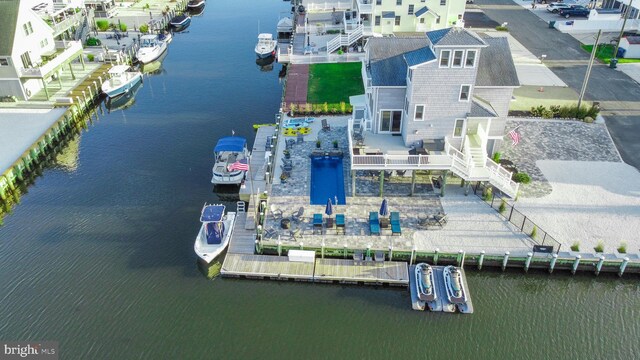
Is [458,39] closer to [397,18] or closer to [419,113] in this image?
[419,113]

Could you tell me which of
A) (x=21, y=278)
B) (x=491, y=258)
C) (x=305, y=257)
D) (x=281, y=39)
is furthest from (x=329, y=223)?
(x=281, y=39)

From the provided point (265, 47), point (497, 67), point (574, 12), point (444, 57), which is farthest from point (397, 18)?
point (444, 57)

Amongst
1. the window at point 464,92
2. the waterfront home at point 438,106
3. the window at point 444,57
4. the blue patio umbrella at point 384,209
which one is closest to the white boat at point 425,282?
the blue patio umbrella at point 384,209

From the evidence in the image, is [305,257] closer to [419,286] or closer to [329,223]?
[329,223]

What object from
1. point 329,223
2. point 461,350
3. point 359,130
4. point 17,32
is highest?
point 17,32

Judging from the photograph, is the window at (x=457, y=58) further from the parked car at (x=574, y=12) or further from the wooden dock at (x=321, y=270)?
the parked car at (x=574, y=12)

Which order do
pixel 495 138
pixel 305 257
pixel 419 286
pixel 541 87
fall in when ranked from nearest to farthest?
pixel 419 286 → pixel 305 257 → pixel 495 138 → pixel 541 87

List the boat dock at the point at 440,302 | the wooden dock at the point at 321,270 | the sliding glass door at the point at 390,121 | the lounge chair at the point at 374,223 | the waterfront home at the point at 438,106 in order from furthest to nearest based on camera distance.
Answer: the sliding glass door at the point at 390,121 < the waterfront home at the point at 438,106 < the lounge chair at the point at 374,223 < the wooden dock at the point at 321,270 < the boat dock at the point at 440,302
